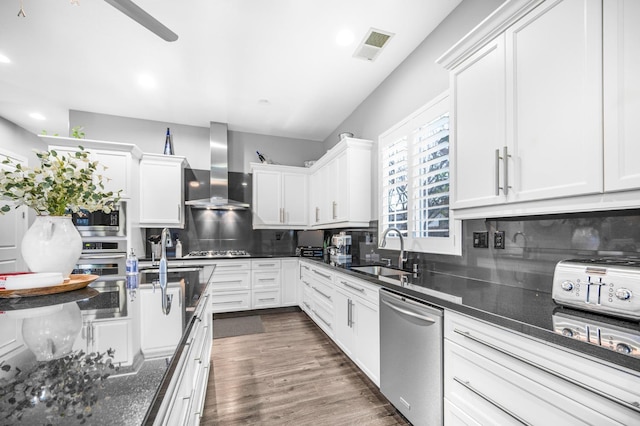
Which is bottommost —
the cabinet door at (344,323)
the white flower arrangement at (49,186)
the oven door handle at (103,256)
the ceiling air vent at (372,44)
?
the cabinet door at (344,323)

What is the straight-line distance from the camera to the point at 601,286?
39.4 inches

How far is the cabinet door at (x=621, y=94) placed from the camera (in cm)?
97

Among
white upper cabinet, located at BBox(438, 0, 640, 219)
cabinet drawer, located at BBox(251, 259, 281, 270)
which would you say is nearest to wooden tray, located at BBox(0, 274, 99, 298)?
white upper cabinet, located at BBox(438, 0, 640, 219)

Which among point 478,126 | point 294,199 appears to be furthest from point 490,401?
point 294,199

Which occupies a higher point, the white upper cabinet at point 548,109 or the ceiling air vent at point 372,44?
the ceiling air vent at point 372,44

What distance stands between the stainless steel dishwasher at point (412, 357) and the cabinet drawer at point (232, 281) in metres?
2.65

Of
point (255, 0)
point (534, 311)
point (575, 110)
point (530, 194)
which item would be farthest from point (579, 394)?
point (255, 0)

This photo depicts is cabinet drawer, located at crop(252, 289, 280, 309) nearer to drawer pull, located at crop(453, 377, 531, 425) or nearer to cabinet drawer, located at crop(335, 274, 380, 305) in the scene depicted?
cabinet drawer, located at crop(335, 274, 380, 305)

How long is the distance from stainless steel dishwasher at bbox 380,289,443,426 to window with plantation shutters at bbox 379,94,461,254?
0.75 meters

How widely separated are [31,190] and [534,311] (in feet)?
7.55

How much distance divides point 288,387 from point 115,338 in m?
1.76

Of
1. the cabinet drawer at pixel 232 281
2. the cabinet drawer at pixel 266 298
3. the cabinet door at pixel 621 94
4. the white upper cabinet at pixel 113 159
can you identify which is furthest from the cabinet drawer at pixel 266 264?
the cabinet door at pixel 621 94

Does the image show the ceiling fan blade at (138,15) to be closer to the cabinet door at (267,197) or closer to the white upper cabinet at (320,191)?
the white upper cabinet at (320,191)

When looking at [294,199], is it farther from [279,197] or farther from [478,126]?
[478,126]
